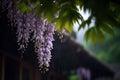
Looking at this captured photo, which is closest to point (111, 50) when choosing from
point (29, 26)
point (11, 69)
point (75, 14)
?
point (11, 69)

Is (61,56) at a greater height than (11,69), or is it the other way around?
(61,56)

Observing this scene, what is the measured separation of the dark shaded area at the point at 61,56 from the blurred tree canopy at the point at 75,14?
1.78 m

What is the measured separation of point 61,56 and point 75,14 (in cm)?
722

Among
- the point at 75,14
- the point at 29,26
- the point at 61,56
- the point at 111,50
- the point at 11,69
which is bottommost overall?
the point at 75,14

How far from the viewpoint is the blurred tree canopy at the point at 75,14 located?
11.2ft

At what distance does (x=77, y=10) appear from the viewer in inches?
156

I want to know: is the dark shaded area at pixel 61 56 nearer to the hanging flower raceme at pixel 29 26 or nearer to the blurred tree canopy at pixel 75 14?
the hanging flower raceme at pixel 29 26

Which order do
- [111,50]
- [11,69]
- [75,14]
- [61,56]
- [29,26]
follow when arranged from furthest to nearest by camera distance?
[111,50], [61,56], [11,69], [29,26], [75,14]

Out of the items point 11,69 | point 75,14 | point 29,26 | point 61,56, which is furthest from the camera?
point 61,56

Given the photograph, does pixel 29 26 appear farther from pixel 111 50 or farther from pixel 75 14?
pixel 111 50

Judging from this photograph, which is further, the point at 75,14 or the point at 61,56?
the point at 61,56

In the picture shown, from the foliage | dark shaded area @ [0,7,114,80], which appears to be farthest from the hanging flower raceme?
the foliage

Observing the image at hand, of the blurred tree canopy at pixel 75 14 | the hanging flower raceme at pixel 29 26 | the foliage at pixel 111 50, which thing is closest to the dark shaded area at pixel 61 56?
the hanging flower raceme at pixel 29 26

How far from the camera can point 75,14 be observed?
3877 mm
